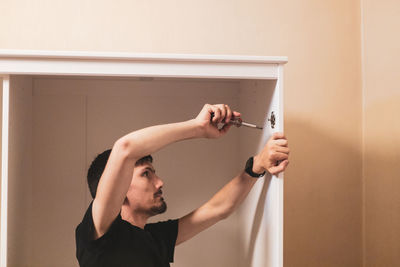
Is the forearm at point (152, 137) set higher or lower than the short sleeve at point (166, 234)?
higher

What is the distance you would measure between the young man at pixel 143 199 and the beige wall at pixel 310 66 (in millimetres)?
468

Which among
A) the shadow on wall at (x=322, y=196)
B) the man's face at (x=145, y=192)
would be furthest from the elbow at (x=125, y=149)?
the shadow on wall at (x=322, y=196)

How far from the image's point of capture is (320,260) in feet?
5.33

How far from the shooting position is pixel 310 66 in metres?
1.65

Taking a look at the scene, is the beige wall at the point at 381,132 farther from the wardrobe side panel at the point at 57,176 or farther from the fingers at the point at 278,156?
the wardrobe side panel at the point at 57,176

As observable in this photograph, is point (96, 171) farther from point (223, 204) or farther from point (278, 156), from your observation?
point (278, 156)

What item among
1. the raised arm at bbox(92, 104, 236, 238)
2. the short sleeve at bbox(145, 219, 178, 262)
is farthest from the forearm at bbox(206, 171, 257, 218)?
the raised arm at bbox(92, 104, 236, 238)

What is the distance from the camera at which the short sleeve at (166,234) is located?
1.32m

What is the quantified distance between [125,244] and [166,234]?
0.20 metres

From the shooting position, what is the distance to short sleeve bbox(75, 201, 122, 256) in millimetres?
1047

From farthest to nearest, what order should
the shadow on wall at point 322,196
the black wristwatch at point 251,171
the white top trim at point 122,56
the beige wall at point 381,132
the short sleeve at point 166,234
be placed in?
the shadow on wall at point 322,196
the beige wall at point 381,132
the short sleeve at point 166,234
the black wristwatch at point 251,171
the white top trim at point 122,56

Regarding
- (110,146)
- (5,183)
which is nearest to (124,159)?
(5,183)

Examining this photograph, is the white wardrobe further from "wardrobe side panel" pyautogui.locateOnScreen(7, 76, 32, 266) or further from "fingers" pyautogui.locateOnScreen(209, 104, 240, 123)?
"fingers" pyautogui.locateOnScreen(209, 104, 240, 123)

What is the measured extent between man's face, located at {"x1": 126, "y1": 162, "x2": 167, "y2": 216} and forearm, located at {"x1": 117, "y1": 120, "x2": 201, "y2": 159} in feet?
0.95
